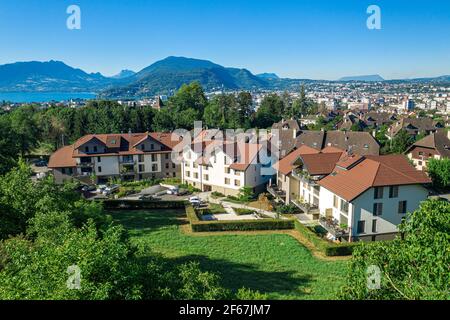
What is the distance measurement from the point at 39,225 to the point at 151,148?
4327 cm

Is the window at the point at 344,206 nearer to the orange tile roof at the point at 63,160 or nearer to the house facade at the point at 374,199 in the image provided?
the house facade at the point at 374,199

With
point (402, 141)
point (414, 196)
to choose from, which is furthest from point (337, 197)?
point (402, 141)

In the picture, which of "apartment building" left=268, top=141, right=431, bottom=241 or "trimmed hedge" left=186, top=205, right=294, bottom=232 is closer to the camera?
"apartment building" left=268, top=141, right=431, bottom=241

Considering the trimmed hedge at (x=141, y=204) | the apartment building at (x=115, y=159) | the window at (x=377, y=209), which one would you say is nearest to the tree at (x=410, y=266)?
the window at (x=377, y=209)

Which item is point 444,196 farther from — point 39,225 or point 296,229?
point 39,225

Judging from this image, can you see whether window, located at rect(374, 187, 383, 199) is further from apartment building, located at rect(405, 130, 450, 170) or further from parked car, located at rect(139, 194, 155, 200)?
apartment building, located at rect(405, 130, 450, 170)

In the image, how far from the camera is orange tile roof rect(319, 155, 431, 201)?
116 feet

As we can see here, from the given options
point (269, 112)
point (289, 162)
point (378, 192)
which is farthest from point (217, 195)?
point (269, 112)

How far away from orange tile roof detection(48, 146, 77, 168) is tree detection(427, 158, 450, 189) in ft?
183

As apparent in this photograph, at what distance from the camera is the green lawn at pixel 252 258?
2608cm

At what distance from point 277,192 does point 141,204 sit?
60.3 ft

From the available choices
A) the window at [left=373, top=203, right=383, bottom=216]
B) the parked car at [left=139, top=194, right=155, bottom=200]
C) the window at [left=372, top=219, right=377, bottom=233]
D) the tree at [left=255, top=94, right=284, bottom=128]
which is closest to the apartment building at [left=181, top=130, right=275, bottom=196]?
the parked car at [left=139, top=194, right=155, bottom=200]

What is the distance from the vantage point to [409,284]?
1161 cm
